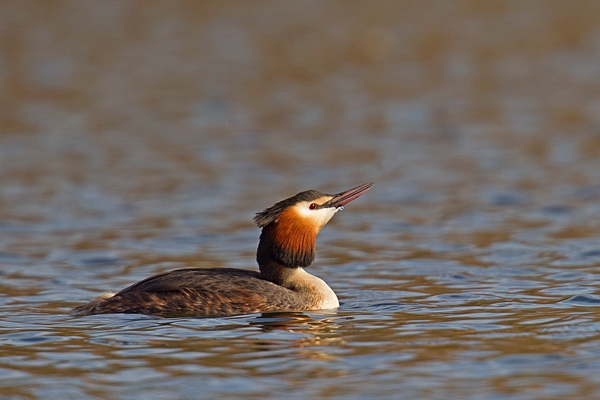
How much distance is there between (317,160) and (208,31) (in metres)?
9.72

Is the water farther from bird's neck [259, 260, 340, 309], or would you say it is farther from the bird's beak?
the bird's beak

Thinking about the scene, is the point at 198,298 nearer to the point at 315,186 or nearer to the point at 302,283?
the point at 302,283

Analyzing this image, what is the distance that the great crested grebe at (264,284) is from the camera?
10.4 meters

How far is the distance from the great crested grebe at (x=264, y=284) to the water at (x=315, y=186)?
0.65ft

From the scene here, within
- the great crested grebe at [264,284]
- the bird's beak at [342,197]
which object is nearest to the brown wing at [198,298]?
the great crested grebe at [264,284]

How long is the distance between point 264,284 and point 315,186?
717cm

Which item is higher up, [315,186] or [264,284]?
[315,186]

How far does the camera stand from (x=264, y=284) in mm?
10664

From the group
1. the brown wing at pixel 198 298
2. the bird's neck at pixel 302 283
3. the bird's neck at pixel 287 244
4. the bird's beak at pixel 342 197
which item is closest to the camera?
the brown wing at pixel 198 298

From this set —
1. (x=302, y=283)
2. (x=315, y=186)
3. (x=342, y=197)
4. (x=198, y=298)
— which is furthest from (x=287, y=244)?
(x=315, y=186)

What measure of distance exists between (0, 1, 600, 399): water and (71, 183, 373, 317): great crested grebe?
0.65 feet

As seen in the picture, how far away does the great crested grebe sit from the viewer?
410 inches

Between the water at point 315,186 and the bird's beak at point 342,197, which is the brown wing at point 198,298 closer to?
the water at point 315,186

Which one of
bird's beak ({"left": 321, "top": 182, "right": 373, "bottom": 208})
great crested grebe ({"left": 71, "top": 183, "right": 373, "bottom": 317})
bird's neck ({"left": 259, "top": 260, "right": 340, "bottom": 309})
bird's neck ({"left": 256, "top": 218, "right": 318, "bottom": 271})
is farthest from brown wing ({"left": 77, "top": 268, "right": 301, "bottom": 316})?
bird's beak ({"left": 321, "top": 182, "right": 373, "bottom": 208})
